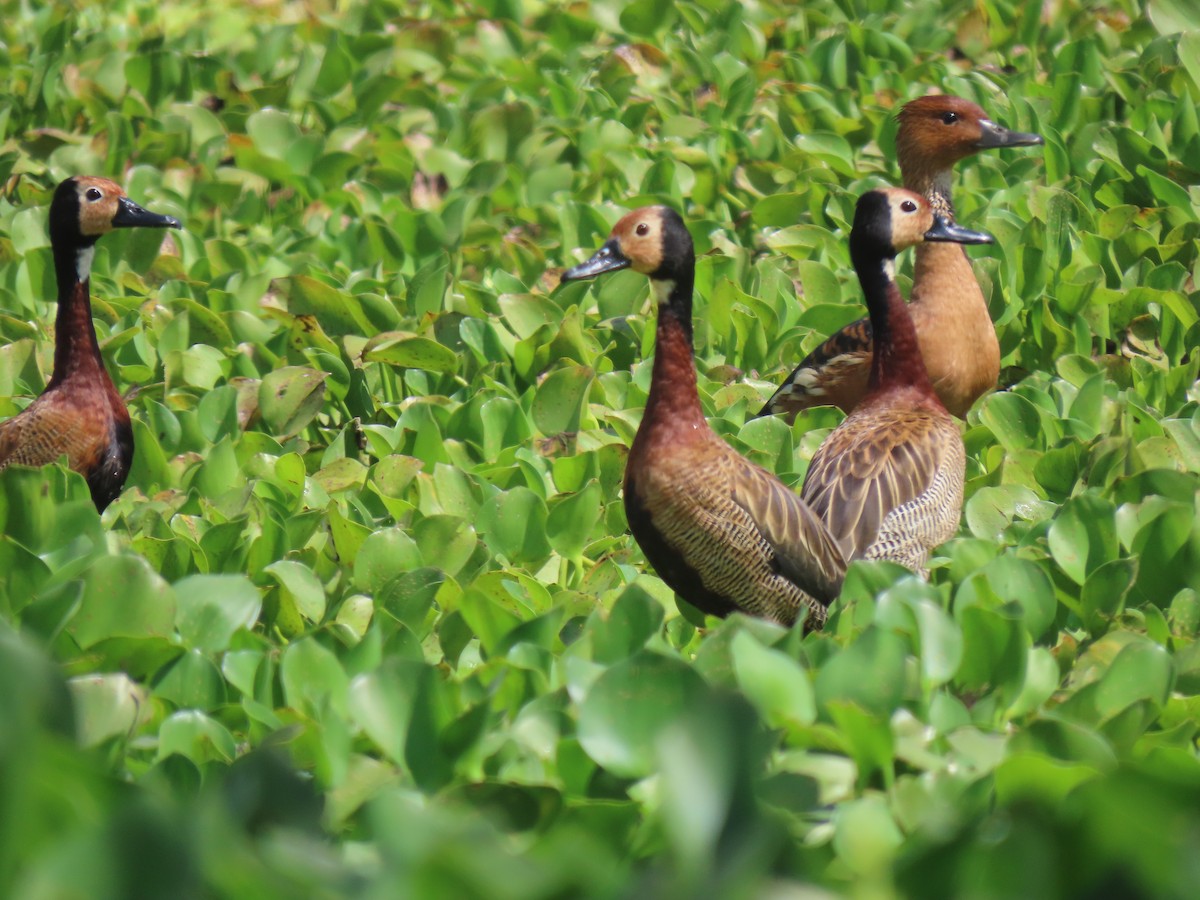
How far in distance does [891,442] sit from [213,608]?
2.22 metres

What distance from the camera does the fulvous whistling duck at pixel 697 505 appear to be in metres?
4.55

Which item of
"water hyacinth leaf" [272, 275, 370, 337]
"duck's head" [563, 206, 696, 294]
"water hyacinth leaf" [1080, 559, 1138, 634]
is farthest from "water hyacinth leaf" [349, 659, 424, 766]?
"water hyacinth leaf" [272, 275, 370, 337]

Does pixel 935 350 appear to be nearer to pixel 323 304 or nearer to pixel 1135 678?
pixel 323 304

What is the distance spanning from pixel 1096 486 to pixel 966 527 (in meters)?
0.44

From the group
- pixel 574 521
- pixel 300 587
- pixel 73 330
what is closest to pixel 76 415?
pixel 73 330

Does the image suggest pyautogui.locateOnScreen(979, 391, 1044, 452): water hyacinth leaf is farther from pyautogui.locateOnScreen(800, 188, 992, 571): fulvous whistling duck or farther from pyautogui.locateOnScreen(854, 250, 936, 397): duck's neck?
pyautogui.locateOnScreen(854, 250, 936, 397): duck's neck

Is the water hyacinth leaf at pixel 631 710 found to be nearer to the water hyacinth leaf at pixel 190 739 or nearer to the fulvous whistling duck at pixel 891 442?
the water hyacinth leaf at pixel 190 739

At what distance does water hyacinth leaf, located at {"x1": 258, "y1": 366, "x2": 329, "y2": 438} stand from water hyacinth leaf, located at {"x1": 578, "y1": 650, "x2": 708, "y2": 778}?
3016mm

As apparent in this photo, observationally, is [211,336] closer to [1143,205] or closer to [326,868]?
[1143,205]

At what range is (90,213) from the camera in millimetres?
5645

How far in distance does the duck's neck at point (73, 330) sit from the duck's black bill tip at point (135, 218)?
241mm

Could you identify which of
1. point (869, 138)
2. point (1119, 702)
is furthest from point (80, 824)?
point (869, 138)

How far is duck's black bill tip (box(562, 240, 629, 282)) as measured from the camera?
4828 mm

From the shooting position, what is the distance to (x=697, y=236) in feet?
22.9
